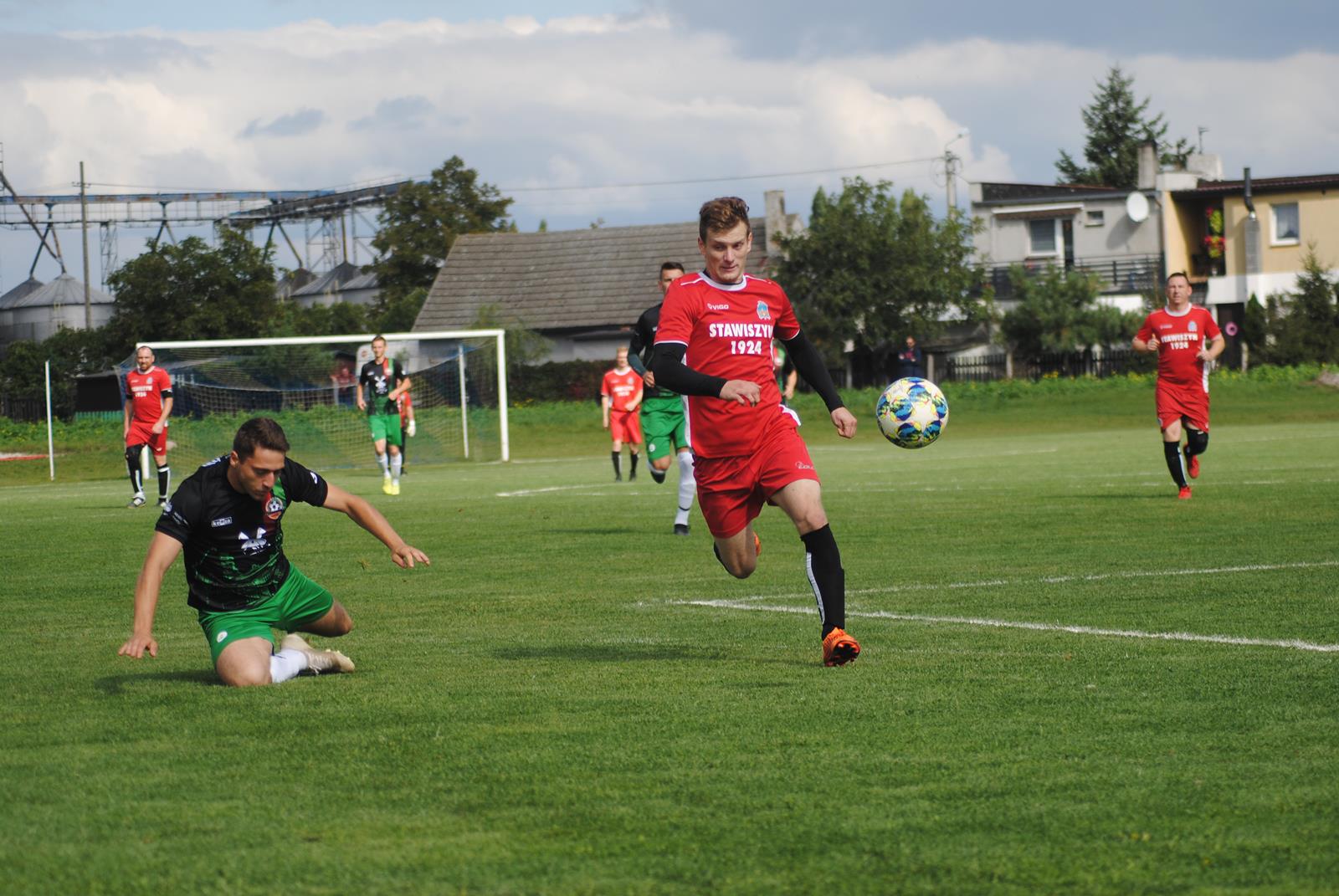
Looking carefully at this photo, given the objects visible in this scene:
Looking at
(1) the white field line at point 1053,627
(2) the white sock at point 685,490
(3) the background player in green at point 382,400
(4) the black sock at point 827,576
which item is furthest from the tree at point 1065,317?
(4) the black sock at point 827,576

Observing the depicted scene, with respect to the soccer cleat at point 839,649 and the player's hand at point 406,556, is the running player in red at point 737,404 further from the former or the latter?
the player's hand at point 406,556

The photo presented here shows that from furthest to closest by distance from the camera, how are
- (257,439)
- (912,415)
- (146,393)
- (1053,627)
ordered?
(146,393)
(912,415)
(1053,627)
(257,439)

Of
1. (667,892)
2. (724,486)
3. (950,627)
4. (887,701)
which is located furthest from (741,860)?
(950,627)

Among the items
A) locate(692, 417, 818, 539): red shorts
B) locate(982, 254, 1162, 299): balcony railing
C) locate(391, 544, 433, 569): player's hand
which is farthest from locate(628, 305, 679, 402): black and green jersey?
locate(982, 254, 1162, 299): balcony railing

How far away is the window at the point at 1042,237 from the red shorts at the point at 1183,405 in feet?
168

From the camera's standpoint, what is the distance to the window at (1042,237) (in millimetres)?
66688

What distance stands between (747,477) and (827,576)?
63 centimetres

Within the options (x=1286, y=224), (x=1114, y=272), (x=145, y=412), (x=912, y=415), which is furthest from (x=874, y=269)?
(x=912, y=415)

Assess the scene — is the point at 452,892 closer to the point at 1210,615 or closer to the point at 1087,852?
the point at 1087,852

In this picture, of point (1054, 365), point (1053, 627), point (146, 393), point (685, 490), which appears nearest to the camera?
point (1053, 627)

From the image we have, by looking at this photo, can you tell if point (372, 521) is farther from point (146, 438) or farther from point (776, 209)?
point (776, 209)

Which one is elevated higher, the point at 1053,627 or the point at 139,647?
the point at 139,647

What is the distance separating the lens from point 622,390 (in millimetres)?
27219

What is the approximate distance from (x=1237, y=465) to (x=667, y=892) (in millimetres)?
19892
